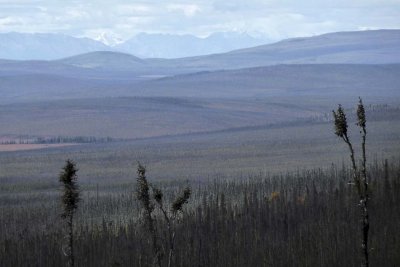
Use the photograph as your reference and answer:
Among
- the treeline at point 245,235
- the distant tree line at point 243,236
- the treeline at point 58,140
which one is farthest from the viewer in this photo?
the treeline at point 58,140

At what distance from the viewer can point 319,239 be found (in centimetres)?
2220

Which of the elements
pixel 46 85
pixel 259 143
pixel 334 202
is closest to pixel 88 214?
pixel 334 202

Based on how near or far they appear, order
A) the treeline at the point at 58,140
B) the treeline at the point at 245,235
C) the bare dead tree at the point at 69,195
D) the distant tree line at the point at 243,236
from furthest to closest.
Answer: the treeline at the point at 58,140 → the treeline at the point at 245,235 → the distant tree line at the point at 243,236 → the bare dead tree at the point at 69,195

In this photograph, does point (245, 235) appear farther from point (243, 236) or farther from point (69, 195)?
point (69, 195)

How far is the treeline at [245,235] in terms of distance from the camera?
21234 mm

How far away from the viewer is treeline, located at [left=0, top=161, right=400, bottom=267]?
2123cm

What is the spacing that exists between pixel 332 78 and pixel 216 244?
486 feet

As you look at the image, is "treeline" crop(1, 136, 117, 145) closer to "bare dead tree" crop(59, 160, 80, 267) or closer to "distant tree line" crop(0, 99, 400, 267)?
"distant tree line" crop(0, 99, 400, 267)

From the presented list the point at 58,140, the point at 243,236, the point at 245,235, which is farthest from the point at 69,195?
the point at 58,140

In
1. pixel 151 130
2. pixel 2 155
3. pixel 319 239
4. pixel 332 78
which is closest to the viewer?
pixel 319 239

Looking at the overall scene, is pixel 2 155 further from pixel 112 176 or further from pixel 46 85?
pixel 46 85

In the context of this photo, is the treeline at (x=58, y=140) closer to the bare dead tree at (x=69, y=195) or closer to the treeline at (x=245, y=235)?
the treeline at (x=245, y=235)

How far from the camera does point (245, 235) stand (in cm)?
2558

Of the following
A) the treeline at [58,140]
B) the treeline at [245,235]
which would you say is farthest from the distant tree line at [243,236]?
the treeline at [58,140]
